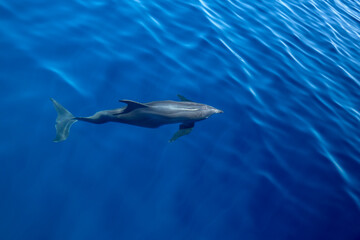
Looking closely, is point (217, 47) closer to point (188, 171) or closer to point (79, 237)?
point (188, 171)

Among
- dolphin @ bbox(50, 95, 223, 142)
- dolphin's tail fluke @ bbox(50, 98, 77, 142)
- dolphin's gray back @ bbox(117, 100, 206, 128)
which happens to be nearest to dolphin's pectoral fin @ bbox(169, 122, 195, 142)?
dolphin @ bbox(50, 95, 223, 142)

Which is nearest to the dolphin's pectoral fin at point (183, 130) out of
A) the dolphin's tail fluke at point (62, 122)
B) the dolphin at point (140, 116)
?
the dolphin at point (140, 116)

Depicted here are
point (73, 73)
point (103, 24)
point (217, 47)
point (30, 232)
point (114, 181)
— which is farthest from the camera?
point (217, 47)

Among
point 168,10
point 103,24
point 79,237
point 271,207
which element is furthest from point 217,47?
point 79,237

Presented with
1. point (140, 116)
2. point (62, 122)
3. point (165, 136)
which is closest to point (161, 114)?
point (140, 116)

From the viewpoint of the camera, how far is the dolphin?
649 cm

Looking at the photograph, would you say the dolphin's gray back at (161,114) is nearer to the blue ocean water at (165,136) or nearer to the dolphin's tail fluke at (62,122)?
the blue ocean water at (165,136)

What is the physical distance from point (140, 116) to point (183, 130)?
1237mm

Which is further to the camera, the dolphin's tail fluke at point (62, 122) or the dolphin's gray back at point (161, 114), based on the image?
the dolphin's gray back at point (161, 114)

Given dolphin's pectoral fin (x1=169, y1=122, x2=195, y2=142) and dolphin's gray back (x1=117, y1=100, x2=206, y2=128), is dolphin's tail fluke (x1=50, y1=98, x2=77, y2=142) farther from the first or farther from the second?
dolphin's pectoral fin (x1=169, y1=122, x2=195, y2=142)

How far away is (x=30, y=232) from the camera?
5.24m

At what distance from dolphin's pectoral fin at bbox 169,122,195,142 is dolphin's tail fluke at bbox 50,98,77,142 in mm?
2374

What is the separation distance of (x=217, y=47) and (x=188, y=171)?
5460 millimetres

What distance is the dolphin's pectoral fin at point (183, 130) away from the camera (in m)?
7.05
